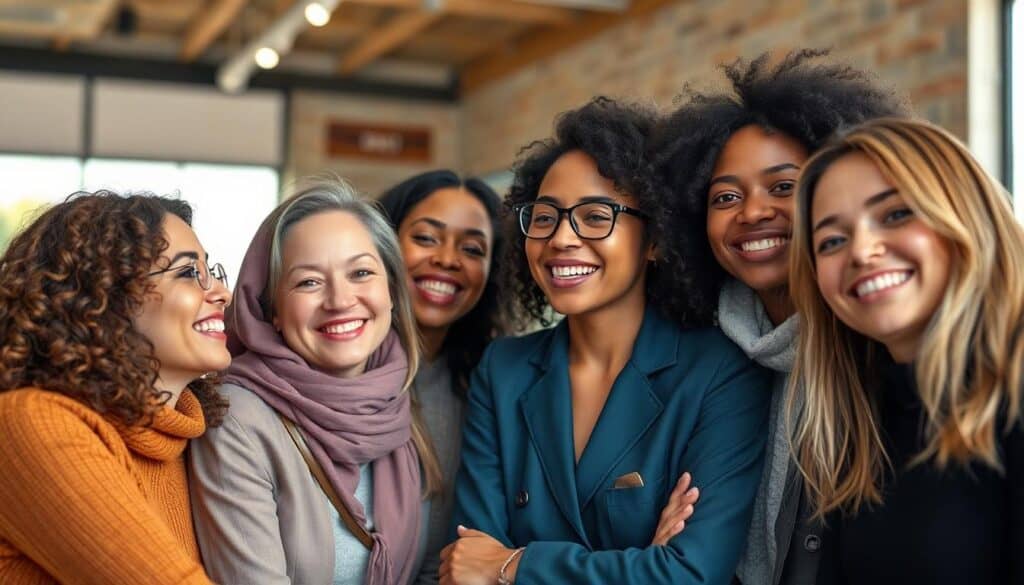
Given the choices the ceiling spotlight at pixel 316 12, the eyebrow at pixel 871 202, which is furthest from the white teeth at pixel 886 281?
the ceiling spotlight at pixel 316 12

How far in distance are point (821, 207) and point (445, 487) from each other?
1.20 meters

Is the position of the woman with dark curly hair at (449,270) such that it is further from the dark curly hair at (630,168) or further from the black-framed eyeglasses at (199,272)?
the black-framed eyeglasses at (199,272)

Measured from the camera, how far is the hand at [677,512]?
2.18 m

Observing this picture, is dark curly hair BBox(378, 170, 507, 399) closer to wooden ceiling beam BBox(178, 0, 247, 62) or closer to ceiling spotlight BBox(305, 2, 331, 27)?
ceiling spotlight BBox(305, 2, 331, 27)

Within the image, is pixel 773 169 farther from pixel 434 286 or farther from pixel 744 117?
pixel 434 286

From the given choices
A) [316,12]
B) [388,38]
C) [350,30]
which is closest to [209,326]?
[316,12]

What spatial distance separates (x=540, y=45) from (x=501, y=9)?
3.36 ft

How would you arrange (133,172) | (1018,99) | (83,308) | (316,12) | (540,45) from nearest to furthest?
(83,308), (1018,99), (316,12), (540,45), (133,172)

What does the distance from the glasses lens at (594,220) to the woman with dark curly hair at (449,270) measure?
2.23 ft

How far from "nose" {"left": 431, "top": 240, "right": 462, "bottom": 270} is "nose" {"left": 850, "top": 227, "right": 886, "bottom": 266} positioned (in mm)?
1415

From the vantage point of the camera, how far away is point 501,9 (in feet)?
27.7

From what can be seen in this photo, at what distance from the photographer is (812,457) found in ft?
6.67

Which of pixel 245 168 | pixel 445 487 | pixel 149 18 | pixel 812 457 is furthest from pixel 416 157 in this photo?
pixel 812 457

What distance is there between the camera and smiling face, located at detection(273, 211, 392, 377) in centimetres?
247
